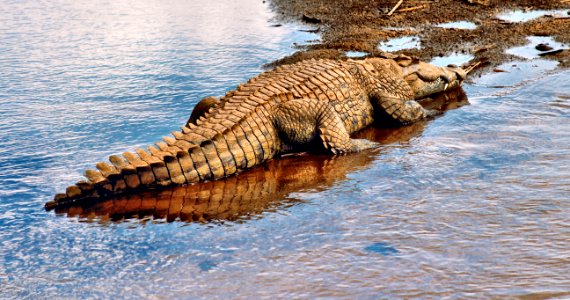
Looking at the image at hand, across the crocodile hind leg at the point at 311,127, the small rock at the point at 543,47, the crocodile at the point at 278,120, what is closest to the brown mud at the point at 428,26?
the small rock at the point at 543,47

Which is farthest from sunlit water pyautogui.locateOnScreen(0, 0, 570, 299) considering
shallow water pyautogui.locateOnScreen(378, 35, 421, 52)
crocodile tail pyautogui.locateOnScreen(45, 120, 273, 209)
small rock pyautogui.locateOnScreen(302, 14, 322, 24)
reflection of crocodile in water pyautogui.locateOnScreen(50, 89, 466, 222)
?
small rock pyautogui.locateOnScreen(302, 14, 322, 24)

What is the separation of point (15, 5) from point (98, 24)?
3.72 metres

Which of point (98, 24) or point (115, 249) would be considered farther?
point (98, 24)

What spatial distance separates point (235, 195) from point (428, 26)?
22.7 feet

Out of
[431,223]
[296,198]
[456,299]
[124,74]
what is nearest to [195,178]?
[296,198]

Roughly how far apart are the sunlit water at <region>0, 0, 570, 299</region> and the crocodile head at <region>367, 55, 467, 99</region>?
31 centimetres

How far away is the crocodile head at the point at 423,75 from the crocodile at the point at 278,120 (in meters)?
0.01

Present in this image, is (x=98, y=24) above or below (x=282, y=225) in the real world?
above

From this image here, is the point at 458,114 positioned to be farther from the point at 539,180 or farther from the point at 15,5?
the point at 15,5

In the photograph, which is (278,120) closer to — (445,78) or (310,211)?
(310,211)

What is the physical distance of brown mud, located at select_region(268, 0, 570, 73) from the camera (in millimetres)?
9445

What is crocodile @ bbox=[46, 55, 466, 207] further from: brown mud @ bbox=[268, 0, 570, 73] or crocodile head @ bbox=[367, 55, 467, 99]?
brown mud @ bbox=[268, 0, 570, 73]

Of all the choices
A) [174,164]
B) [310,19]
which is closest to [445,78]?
[174,164]

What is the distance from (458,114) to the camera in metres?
6.83
